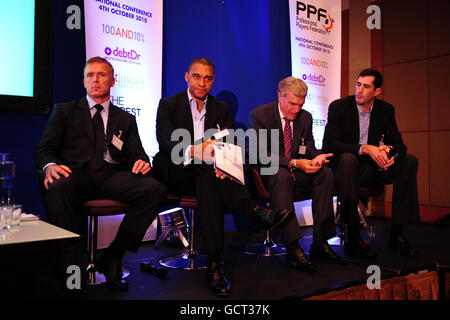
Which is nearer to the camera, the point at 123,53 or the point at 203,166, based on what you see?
the point at 203,166

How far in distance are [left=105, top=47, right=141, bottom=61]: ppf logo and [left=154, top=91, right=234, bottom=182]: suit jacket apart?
0.73 metres

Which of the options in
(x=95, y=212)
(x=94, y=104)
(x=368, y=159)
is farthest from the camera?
(x=368, y=159)

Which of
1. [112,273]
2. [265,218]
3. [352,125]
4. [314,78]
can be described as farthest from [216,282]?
[314,78]

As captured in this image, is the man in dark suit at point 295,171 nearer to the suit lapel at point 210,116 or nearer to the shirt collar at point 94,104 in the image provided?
the suit lapel at point 210,116

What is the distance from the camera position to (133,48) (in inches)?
132

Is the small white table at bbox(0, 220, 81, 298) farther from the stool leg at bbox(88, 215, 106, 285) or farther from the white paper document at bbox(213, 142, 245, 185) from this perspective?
the white paper document at bbox(213, 142, 245, 185)

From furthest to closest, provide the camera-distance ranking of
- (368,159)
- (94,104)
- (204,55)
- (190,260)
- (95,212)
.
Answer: (204,55), (368,159), (190,260), (94,104), (95,212)

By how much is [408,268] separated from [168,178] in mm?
1645

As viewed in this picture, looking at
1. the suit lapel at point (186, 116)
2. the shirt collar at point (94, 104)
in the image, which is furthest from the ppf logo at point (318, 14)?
the shirt collar at point (94, 104)

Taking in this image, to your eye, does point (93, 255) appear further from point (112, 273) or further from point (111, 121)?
point (111, 121)

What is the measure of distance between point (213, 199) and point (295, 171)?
84 cm

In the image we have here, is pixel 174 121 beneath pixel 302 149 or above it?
above

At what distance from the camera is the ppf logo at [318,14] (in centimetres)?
450

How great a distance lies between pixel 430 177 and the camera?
504 centimetres
